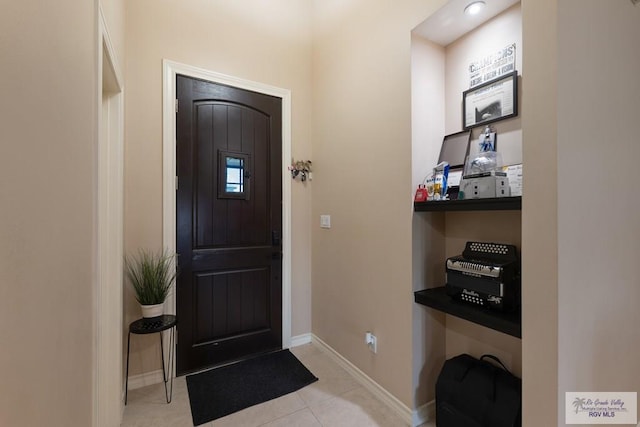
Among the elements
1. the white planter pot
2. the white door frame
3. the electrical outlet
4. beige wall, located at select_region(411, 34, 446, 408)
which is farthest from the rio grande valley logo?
the white door frame

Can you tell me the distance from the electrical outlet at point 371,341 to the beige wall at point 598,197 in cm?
108

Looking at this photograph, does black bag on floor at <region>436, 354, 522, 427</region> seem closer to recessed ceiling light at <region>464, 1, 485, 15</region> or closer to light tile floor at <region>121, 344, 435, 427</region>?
light tile floor at <region>121, 344, 435, 427</region>

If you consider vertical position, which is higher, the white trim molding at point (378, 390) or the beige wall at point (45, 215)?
the beige wall at point (45, 215)

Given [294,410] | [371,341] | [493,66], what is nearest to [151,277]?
[294,410]

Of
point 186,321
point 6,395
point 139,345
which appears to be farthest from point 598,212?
point 139,345

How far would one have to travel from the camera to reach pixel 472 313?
1380 millimetres

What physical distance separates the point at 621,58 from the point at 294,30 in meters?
2.43

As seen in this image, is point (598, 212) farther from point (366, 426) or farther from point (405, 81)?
point (366, 426)

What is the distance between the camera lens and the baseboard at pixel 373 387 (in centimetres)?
172

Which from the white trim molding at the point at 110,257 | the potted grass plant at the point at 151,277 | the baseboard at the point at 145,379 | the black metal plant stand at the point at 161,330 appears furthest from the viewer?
the baseboard at the point at 145,379

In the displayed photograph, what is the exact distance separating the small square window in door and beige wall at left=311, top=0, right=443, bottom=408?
670 millimetres

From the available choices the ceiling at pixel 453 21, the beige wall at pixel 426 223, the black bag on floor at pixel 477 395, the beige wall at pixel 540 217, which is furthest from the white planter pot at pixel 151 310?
the ceiling at pixel 453 21

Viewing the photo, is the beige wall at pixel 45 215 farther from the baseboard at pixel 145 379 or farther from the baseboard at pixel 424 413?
the baseboard at pixel 424 413

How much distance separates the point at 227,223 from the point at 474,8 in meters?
2.20
